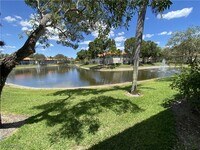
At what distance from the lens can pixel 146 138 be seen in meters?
4.37

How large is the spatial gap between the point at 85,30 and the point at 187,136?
6060 millimetres

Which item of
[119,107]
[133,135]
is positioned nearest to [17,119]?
[119,107]

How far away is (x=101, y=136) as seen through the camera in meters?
4.82

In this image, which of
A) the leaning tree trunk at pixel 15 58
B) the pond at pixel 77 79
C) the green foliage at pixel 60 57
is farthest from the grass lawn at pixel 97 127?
the green foliage at pixel 60 57

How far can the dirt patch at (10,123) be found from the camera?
5.25m

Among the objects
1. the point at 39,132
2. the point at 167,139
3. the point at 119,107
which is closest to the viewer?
the point at 167,139

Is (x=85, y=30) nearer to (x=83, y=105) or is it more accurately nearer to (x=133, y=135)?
(x=83, y=105)

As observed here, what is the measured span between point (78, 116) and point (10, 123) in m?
2.40

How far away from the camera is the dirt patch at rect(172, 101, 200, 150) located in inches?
155

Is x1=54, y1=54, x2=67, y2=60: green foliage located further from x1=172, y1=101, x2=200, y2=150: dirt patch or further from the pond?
x1=172, y1=101, x2=200, y2=150: dirt patch

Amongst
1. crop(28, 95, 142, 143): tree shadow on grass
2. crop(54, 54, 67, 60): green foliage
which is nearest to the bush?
crop(28, 95, 142, 143): tree shadow on grass

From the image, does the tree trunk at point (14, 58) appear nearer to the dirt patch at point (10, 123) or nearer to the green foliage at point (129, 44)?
the dirt patch at point (10, 123)

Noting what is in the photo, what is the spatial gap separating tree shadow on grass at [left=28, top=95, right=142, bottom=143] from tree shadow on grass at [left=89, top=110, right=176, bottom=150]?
2.83 feet

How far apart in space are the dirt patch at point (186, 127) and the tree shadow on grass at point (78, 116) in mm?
1589
